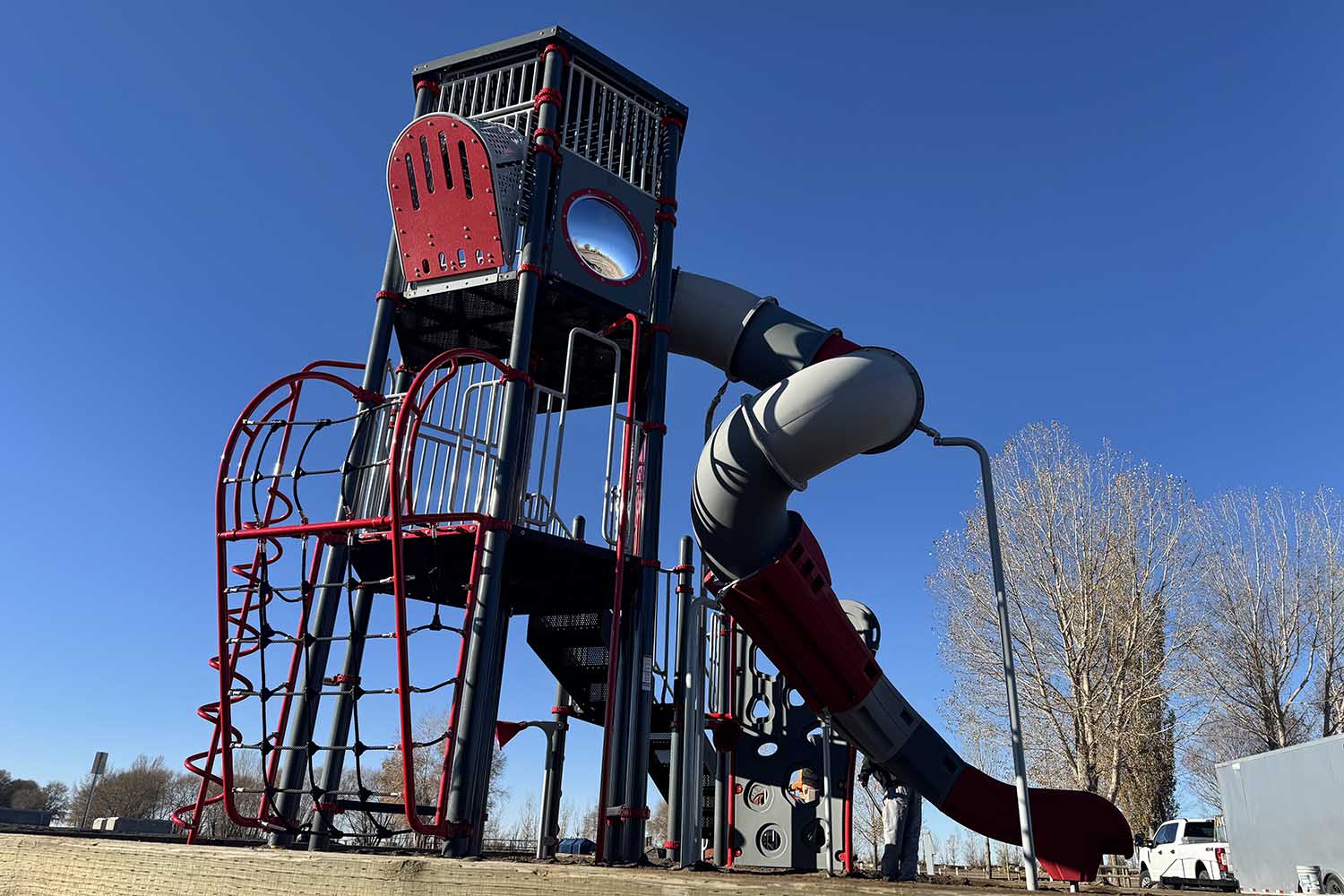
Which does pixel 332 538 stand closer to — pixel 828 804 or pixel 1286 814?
pixel 828 804

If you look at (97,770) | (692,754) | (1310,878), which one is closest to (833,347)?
(692,754)

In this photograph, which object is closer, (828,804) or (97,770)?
(828,804)

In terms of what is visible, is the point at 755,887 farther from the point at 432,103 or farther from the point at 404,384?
the point at 432,103

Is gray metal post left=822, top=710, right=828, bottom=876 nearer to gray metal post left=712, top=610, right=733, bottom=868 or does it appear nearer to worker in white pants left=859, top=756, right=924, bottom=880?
worker in white pants left=859, top=756, right=924, bottom=880

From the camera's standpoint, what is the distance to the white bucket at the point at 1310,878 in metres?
13.7

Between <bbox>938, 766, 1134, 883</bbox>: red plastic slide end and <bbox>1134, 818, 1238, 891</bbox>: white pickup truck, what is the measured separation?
11.7 meters

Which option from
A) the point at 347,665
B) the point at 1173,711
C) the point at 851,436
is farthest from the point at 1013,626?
the point at 347,665

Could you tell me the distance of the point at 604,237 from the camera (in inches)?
395

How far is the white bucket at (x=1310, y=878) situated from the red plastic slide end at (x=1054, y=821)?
4239mm

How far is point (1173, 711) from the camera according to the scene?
87.0ft

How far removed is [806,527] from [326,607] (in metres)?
5.14

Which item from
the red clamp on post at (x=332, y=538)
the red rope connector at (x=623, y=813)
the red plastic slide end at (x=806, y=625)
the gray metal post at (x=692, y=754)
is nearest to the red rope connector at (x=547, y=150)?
the red clamp on post at (x=332, y=538)

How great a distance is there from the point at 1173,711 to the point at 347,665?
25.7 meters

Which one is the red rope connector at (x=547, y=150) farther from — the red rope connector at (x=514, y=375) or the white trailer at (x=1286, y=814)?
the white trailer at (x=1286, y=814)
